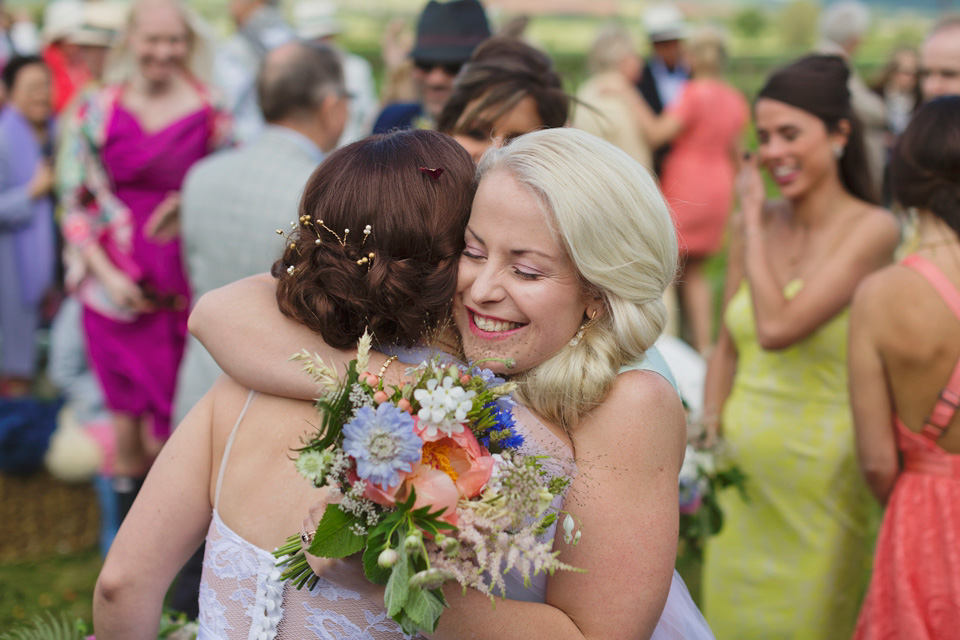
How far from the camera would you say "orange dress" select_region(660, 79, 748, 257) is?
26.7 ft

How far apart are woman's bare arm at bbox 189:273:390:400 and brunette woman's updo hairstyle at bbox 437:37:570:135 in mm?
1419

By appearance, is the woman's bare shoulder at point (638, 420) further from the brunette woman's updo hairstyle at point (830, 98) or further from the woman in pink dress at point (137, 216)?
the woman in pink dress at point (137, 216)

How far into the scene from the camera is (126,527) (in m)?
1.98

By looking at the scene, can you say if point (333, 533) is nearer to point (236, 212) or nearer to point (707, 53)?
point (236, 212)

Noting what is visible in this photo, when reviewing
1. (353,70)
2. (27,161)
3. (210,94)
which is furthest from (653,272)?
(27,161)

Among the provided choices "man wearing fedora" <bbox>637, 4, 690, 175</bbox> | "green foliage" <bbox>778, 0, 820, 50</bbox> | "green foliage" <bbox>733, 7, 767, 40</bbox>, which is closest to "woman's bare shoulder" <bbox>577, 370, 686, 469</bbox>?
"man wearing fedora" <bbox>637, 4, 690, 175</bbox>

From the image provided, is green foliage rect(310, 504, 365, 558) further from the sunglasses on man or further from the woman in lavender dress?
the woman in lavender dress

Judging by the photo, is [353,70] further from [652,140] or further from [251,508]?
[251,508]

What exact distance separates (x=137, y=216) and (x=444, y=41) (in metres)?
1.86

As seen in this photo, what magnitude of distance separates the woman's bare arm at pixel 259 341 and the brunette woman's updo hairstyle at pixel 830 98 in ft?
8.30

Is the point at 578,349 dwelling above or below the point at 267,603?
above

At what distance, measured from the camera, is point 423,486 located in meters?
1.54

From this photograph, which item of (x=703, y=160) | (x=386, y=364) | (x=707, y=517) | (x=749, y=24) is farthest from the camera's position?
(x=749, y=24)

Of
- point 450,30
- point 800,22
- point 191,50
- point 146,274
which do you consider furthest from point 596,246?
point 800,22
